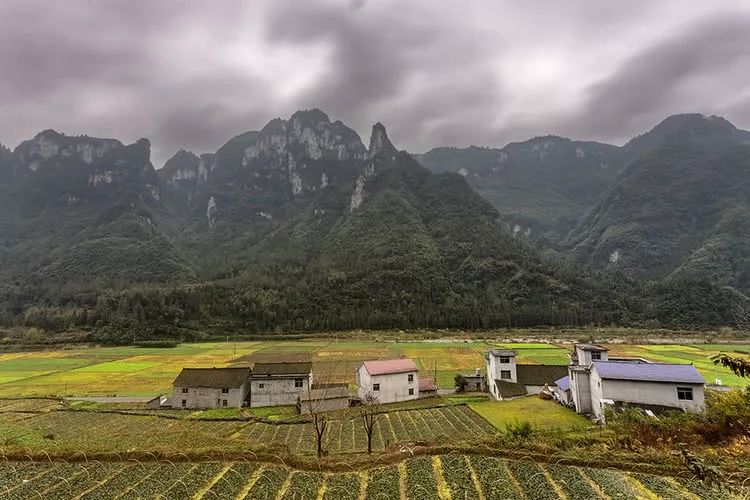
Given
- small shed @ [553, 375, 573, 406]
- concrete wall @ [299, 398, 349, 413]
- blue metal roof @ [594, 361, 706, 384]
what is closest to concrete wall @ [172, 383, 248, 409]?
concrete wall @ [299, 398, 349, 413]

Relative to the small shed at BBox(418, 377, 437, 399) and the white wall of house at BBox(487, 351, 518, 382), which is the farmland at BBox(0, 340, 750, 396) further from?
the white wall of house at BBox(487, 351, 518, 382)

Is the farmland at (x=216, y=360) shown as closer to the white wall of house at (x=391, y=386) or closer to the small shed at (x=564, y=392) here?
the white wall of house at (x=391, y=386)

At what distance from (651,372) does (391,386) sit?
21800mm

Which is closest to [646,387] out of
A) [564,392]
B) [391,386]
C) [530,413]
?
[564,392]

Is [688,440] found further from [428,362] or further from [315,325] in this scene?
[315,325]

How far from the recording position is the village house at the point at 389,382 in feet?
131

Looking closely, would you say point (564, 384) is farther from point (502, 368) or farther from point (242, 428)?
point (242, 428)

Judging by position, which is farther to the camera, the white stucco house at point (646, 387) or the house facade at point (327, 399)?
the house facade at point (327, 399)

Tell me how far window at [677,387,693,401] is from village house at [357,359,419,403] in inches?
848

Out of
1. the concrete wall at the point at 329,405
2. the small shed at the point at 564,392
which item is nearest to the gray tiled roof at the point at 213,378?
the concrete wall at the point at 329,405

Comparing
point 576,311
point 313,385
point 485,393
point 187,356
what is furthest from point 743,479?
point 576,311

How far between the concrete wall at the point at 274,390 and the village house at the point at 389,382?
607cm

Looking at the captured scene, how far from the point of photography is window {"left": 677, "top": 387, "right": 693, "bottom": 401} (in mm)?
27469

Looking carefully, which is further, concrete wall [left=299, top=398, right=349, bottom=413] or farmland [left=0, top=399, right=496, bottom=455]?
concrete wall [left=299, top=398, right=349, bottom=413]
